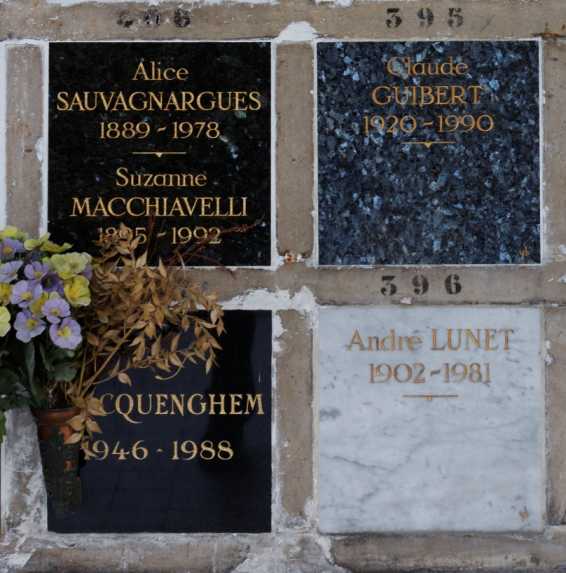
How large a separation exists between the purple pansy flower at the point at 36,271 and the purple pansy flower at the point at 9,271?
37 millimetres

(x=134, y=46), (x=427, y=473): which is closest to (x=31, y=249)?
(x=134, y=46)

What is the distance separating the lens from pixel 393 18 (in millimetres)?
3309

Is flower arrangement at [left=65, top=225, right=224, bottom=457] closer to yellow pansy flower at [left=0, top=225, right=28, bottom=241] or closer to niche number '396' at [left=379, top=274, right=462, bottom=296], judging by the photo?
yellow pansy flower at [left=0, top=225, right=28, bottom=241]

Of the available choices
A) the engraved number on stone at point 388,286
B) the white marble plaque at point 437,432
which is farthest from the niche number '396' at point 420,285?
the white marble plaque at point 437,432

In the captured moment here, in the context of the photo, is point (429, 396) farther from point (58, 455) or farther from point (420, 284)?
point (58, 455)

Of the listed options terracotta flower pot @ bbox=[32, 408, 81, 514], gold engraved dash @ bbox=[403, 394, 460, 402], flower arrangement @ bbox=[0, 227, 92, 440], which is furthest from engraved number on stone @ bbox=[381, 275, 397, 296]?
terracotta flower pot @ bbox=[32, 408, 81, 514]

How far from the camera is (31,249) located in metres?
2.96

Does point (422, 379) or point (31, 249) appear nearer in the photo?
point (31, 249)

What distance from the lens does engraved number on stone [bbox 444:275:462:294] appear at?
10.7 feet

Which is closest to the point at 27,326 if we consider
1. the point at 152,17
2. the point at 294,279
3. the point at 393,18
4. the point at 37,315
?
the point at 37,315

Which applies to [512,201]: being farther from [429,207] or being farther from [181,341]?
[181,341]

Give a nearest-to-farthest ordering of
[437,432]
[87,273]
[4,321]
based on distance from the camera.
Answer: [4,321]
[87,273]
[437,432]

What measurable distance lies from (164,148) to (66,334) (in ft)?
3.24

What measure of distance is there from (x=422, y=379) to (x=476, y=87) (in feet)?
4.37
